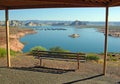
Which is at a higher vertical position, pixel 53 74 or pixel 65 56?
pixel 65 56

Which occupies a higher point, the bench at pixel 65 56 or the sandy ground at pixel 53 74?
the bench at pixel 65 56

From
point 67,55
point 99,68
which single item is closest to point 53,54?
point 67,55

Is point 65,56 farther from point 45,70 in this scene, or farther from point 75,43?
point 75,43

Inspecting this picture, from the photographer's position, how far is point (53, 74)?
8.80 m

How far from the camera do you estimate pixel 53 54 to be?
10.0 meters

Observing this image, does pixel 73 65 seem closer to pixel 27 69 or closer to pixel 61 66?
pixel 61 66

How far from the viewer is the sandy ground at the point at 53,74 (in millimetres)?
7895

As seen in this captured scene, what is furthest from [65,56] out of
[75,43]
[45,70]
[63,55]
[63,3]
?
[75,43]

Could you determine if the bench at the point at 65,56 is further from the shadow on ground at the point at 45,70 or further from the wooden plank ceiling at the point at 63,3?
the wooden plank ceiling at the point at 63,3

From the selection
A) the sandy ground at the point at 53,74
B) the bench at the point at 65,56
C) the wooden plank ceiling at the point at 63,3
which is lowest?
the sandy ground at the point at 53,74

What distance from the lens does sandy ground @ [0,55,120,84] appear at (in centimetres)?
789

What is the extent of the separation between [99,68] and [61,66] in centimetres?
178

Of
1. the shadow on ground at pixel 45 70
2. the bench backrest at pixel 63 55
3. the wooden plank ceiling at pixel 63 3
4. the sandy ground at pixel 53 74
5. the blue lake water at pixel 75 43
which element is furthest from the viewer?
the blue lake water at pixel 75 43

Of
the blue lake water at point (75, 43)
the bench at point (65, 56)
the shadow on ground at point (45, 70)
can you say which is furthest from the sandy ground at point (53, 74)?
the blue lake water at point (75, 43)
